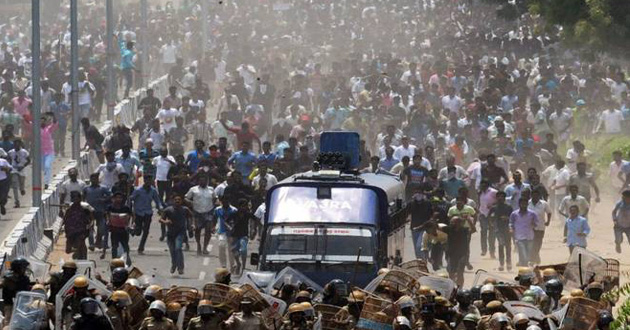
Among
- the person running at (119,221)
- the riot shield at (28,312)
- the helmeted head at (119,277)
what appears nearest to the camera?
the riot shield at (28,312)

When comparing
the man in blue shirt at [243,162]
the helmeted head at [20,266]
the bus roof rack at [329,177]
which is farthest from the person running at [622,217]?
the helmeted head at [20,266]

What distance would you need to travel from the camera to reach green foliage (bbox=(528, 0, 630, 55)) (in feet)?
123

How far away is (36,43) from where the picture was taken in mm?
33688

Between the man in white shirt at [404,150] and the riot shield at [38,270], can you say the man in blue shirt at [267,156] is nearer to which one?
the man in white shirt at [404,150]

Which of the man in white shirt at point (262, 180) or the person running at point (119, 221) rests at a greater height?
the man in white shirt at point (262, 180)

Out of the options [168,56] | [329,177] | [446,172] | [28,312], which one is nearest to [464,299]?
[28,312]

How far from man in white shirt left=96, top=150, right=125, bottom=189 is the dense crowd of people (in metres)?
0.03

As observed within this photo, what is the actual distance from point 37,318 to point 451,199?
1280 centimetres

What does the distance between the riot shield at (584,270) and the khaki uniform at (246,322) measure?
4331 millimetres

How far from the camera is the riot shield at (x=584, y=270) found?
22578 millimetres

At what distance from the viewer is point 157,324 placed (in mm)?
19422

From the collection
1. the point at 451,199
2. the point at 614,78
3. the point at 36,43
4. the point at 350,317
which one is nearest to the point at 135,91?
the point at 614,78

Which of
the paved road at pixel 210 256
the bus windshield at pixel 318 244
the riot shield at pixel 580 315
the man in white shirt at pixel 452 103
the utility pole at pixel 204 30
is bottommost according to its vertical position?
the paved road at pixel 210 256

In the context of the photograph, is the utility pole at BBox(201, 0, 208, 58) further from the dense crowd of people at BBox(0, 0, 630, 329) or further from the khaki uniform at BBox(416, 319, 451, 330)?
the khaki uniform at BBox(416, 319, 451, 330)
